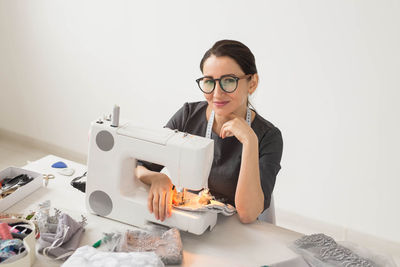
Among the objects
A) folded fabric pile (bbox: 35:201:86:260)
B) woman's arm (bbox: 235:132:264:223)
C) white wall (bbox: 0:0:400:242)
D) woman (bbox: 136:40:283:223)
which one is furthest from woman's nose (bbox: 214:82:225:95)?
white wall (bbox: 0:0:400:242)

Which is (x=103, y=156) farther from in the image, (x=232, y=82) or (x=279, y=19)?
(x=279, y=19)

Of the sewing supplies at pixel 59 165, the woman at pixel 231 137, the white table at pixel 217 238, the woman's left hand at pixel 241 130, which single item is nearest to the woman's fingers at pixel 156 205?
Answer: the woman at pixel 231 137

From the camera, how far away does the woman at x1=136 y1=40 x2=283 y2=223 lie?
168 centimetres

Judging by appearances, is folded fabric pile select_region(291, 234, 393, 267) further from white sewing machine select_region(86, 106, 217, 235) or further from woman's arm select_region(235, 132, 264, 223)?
white sewing machine select_region(86, 106, 217, 235)

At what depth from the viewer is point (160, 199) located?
1.57 m

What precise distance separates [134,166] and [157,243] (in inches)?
12.6

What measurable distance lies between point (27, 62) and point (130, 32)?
120 centimetres

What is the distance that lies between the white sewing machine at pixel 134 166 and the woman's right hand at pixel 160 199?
2 cm

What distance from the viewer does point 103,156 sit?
1595mm

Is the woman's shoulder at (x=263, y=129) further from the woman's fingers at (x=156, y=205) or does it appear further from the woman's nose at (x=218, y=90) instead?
the woman's fingers at (x=156, y=205)

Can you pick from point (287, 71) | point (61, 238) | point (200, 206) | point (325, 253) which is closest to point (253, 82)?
point (200, 206)

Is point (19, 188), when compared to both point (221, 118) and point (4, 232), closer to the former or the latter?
point (4, 232)

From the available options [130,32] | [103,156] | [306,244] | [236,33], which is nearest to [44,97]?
[130,32]

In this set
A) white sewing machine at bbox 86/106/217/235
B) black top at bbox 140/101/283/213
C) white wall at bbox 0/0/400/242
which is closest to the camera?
white sewing machine at bbox 86/106/217/235
